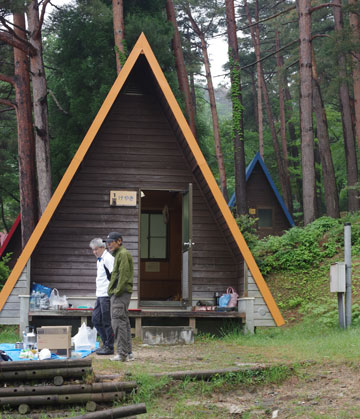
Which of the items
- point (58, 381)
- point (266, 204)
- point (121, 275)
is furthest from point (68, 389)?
point (266, 204)

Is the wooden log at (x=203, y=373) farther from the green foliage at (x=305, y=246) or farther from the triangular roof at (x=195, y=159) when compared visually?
the green foliage at (x=305, y=246)

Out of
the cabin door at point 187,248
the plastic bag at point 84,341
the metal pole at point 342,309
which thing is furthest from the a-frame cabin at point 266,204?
the plastic bag at point 84,341

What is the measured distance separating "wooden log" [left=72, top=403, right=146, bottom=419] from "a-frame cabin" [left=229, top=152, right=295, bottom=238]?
21554 mm

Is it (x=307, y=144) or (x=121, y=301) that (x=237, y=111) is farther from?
(x=121, y=301)

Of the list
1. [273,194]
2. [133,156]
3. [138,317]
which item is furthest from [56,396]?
[273,194]

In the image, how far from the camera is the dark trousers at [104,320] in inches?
400

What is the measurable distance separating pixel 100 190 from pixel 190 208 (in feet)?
6.39

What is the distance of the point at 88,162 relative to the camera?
13.9 metres

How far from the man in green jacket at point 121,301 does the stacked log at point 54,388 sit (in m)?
1.56

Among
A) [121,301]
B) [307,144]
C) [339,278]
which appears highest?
[307,144]

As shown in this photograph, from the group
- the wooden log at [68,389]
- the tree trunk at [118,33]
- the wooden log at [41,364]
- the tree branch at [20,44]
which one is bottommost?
the wooden log at [68,389]

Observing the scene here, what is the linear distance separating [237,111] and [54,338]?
14.0 metres

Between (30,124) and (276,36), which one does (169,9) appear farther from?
(276,36)

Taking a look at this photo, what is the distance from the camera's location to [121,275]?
9.46m
